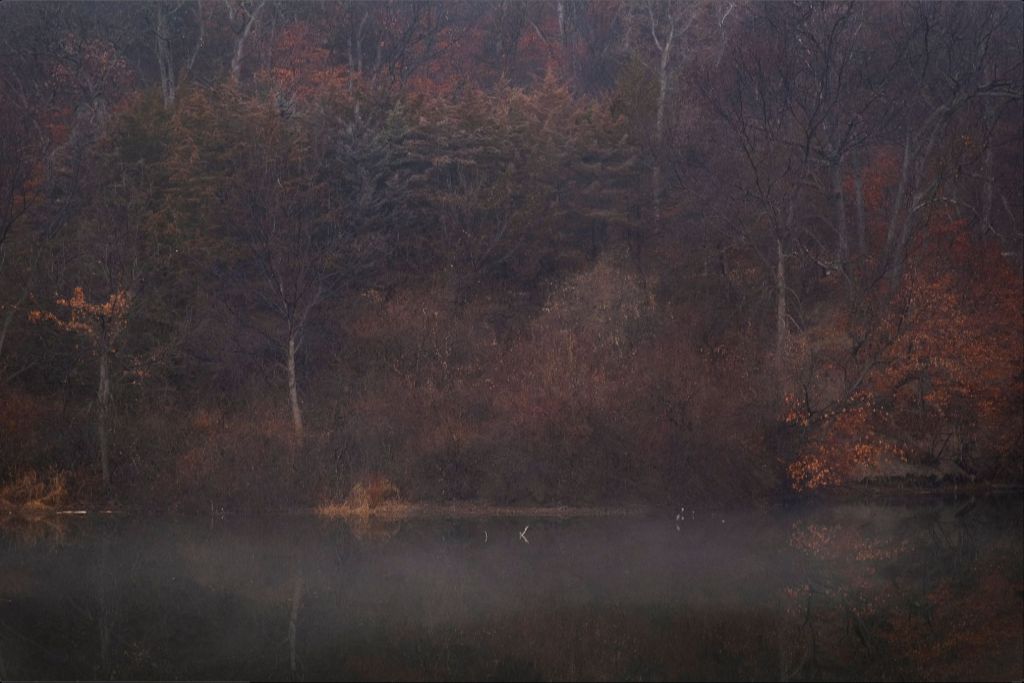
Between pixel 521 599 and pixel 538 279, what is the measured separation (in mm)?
17081

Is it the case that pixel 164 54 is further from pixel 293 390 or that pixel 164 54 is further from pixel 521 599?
pixel 521 599

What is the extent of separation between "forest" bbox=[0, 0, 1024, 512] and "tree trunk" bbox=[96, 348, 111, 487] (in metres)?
0.13

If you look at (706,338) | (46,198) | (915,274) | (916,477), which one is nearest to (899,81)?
(915,274)

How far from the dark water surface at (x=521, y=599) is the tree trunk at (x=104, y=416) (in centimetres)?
220

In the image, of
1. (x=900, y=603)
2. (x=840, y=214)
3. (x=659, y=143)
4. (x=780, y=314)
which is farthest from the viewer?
(x=659, y=143)

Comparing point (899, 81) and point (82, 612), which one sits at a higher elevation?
point (899, 81)

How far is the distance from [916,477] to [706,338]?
664cm

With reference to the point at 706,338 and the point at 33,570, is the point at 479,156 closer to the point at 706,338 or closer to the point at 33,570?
the point at 706,338

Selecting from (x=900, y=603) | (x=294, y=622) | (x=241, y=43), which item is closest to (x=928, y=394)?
(x=900, y=603)

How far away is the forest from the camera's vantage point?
2672 cm

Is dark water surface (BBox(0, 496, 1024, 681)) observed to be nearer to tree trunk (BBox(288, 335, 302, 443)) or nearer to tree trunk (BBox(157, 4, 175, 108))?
tree trunk (BBox(288, 335, 302, 443))

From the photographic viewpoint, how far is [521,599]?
674 inches

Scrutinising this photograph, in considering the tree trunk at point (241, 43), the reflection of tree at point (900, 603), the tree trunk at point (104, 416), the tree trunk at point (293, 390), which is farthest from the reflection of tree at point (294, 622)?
the tree trunk at point (241, 43)

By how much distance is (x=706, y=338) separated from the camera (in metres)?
30.4
